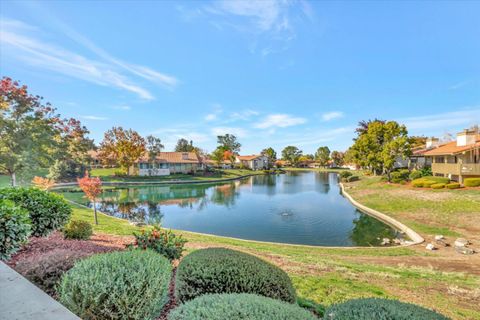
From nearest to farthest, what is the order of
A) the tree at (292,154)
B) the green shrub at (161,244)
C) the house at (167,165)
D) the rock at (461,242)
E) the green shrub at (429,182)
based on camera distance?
the green shrub at (161,244) < the rock at (461,242) < the green shrub at (429,182) < the house at (167,165) < the tree at (292,154)

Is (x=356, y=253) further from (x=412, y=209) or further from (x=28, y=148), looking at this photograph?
(x=28, y=148)

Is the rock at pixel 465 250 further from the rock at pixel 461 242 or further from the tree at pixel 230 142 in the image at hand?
the tree at pixel 230 142

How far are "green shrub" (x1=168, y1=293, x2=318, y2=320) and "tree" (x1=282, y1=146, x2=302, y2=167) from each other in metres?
95.8

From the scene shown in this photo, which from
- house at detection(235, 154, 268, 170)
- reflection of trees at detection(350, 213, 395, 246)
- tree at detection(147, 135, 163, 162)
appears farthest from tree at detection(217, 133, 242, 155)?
reflection of trees at detection(350, 213, 395, 246)

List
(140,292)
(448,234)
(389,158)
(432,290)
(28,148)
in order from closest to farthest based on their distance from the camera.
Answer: (140,292)
(432,290)
(448,234)
(28,148)
(389,158)

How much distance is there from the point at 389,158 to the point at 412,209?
12.4 m

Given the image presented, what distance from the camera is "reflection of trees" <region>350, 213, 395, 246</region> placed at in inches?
485

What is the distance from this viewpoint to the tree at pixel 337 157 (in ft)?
287

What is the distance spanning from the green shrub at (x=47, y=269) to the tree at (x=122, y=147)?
41775 millimetres

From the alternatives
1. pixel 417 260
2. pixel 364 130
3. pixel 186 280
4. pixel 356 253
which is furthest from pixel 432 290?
pixel 364 130

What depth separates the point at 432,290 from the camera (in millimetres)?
5617

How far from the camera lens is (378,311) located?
2.15m

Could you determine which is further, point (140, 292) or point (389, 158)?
point (389, 158)

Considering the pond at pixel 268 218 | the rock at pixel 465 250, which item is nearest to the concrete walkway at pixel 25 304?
the pond at pixel 268 218
